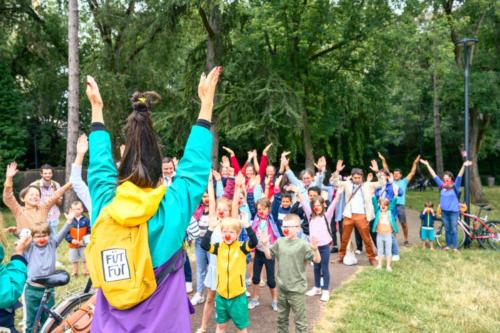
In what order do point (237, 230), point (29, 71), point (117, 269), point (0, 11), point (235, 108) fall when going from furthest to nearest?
point (29, 71) → point (0, 11) → point (235, 108) → point (237, 230) → point (117, 269)

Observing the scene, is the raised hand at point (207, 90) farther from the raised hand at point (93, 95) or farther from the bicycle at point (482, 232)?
the bicycle at point (482, 232)

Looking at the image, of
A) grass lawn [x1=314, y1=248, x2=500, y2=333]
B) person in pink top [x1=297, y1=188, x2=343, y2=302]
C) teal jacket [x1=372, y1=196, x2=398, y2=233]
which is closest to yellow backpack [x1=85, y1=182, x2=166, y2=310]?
grass lawn [x1=314, y1=248, x2=500, y2=333]

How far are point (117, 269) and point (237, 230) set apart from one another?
3.03 m

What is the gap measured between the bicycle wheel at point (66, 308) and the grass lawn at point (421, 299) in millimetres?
2707

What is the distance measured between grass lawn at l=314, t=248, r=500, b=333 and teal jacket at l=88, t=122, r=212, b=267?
13.3 ft

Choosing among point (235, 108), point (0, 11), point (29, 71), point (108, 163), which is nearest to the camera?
Answer: point (108, 163)

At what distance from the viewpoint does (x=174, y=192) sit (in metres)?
1.77

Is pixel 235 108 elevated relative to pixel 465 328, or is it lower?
elevated

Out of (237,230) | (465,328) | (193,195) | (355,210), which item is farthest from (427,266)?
(193,195)

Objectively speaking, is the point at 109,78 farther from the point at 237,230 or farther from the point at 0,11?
the point at 237,230

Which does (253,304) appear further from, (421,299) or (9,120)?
(9,120)

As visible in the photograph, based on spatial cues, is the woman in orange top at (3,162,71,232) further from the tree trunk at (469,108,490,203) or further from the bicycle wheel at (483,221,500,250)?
the tree trunk at (469,108,490,203)

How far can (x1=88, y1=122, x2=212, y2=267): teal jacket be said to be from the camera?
1.72m

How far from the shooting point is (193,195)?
178 cm
